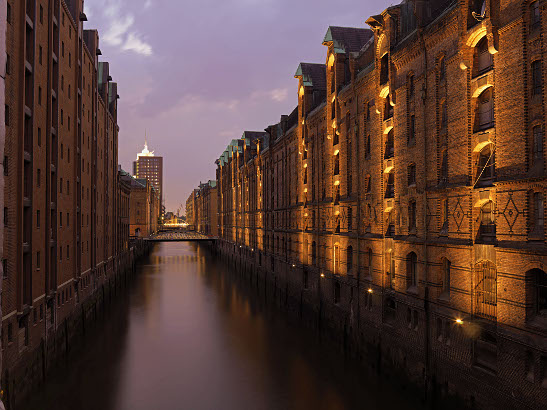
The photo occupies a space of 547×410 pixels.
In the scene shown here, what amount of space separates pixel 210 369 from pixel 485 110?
21.5m

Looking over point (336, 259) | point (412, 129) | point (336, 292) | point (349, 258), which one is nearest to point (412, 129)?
point (412, 129)

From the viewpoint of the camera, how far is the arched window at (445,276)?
20.6 meters

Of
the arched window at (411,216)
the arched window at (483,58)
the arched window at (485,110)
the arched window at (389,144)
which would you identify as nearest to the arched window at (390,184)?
the arched window at (389,144)

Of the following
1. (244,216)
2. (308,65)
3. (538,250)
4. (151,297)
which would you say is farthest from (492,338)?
(244,216)

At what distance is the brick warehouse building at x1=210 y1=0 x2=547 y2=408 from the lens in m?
15.5

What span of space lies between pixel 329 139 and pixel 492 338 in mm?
20215

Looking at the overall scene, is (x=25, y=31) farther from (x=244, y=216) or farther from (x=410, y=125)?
(x=244, y=216)

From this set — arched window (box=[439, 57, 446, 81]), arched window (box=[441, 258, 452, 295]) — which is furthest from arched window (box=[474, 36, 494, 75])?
arched window (box=[441, 258, 452, 295])

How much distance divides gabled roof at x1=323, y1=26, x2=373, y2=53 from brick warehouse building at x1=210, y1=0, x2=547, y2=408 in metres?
0.12

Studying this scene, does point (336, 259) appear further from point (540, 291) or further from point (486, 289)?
point (540, 291)

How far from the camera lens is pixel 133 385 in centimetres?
2547

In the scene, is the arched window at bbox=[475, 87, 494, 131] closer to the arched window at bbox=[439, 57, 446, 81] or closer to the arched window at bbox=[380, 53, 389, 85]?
the arched window at bbox=[439, 57, 446, 81]

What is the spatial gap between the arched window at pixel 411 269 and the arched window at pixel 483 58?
968 centimetres

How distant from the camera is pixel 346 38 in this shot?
3588cm
